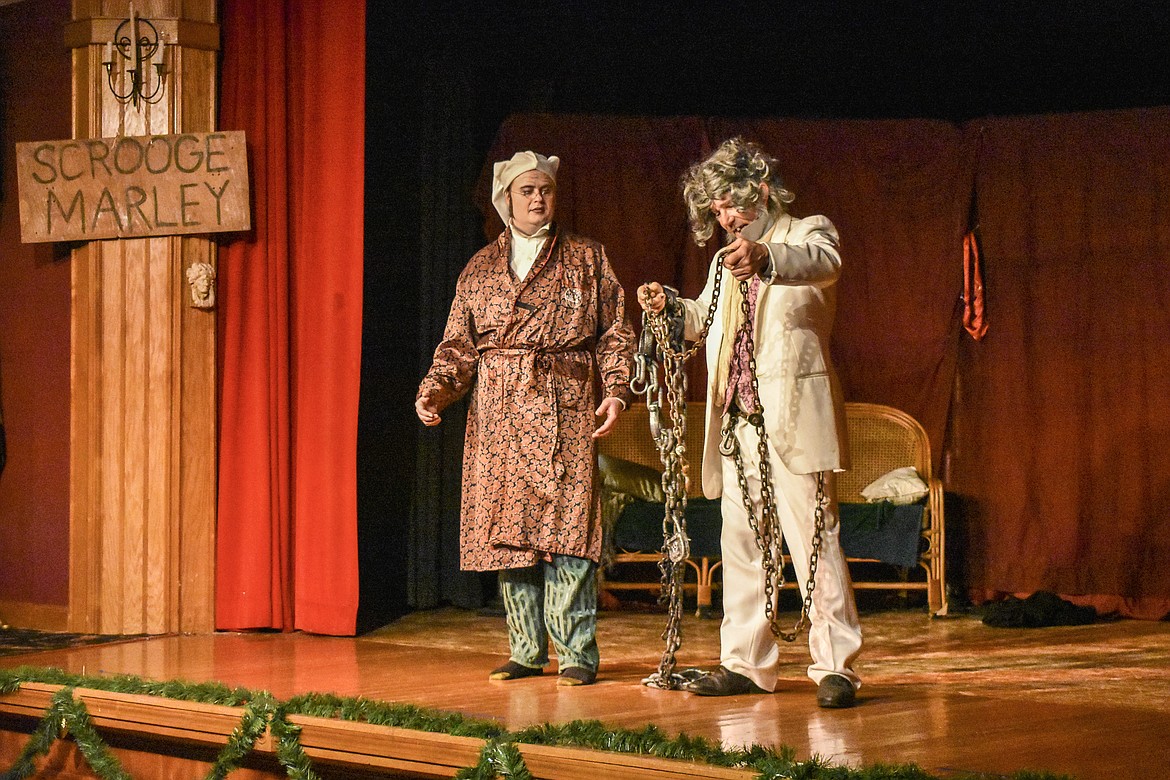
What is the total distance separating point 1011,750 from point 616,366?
1.58 metres

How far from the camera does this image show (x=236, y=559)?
5129mm

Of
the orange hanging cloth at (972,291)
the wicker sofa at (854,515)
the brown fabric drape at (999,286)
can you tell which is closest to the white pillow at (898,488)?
the wicker sofa at (854,515)

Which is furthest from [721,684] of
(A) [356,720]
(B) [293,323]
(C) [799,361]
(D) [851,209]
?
(D) [851,209]

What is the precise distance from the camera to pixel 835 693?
11.1ft

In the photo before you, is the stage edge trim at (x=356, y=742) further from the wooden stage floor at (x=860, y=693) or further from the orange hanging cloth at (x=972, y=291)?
the orange hanging cloth at (x=972, y=291)

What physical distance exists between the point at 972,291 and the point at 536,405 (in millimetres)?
3372

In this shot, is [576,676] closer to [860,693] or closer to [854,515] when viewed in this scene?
[860,693]

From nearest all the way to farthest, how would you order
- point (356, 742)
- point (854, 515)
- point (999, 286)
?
point (356, 742)
point (854, 515)
point (999, 286)

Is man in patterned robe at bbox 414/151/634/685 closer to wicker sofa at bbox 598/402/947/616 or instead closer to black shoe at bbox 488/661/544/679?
black shoe at bbox 488/661/544/679

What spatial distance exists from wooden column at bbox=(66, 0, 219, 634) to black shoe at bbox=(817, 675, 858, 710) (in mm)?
2641

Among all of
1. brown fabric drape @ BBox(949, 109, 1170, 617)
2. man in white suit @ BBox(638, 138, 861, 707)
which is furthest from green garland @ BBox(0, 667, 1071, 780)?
brown fabric drape @ BBox(949, 109, 1170, 617)

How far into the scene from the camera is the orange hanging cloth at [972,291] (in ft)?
21.2

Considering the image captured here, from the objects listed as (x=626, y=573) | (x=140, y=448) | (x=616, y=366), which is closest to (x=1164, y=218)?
(x=626, y=573)

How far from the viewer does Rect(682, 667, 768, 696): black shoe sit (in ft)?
11.6
